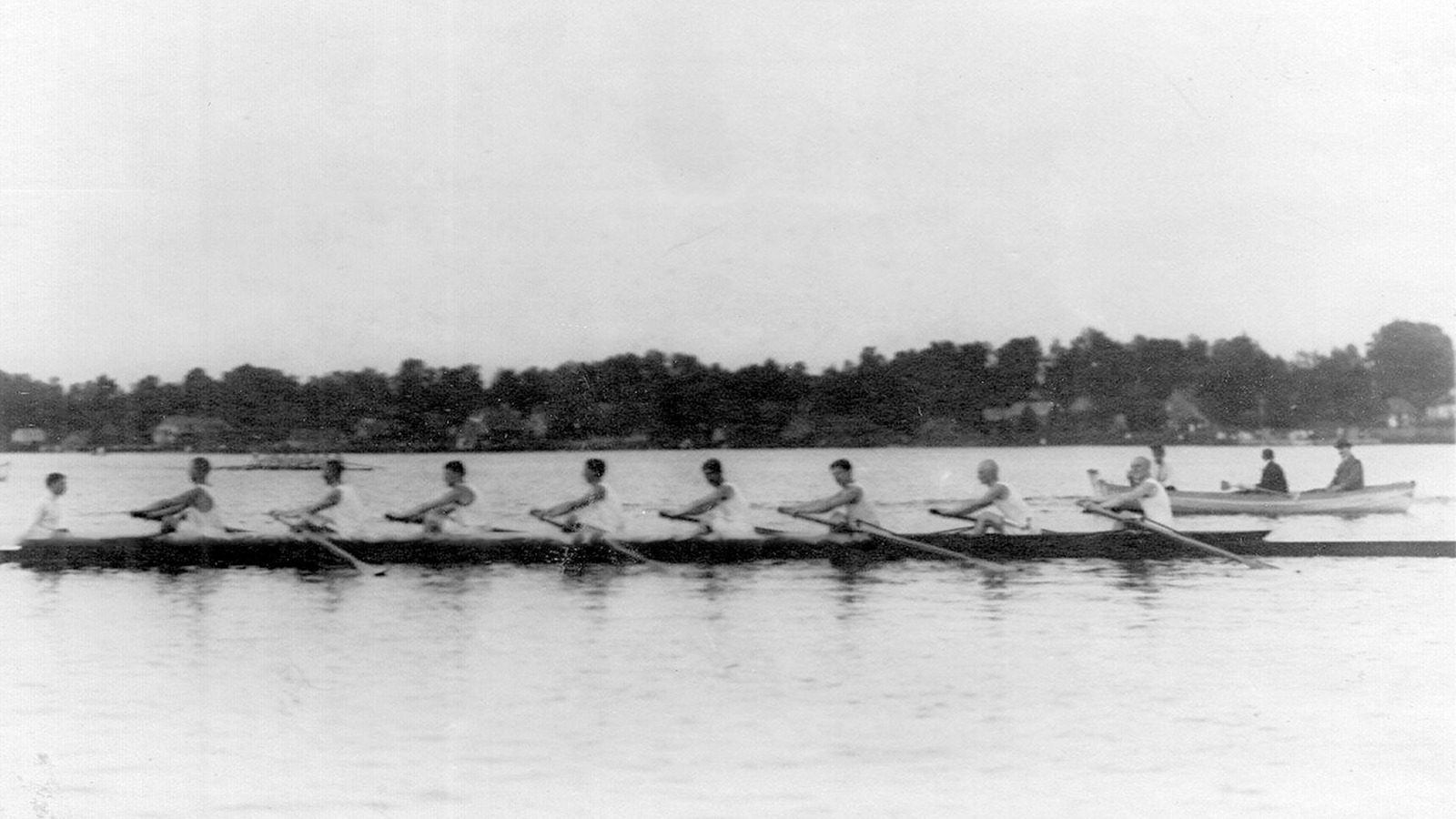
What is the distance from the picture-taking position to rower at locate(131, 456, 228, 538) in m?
13.8

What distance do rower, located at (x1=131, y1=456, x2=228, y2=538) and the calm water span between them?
0.73 meters

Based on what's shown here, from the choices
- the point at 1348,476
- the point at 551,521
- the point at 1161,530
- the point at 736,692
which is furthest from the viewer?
the point at 1348,476

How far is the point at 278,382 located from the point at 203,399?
8.87 feet

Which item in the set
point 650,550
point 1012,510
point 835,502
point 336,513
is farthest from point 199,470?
point 1012,510

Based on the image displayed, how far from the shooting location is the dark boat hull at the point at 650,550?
45.0ft

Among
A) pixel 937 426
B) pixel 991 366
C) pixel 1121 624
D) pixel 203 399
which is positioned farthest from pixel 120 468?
pixel 1121 624

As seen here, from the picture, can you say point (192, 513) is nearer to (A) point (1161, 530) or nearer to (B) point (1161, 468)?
(A) point (1161, 530)

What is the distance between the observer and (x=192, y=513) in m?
13.9

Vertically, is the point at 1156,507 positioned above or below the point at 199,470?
below

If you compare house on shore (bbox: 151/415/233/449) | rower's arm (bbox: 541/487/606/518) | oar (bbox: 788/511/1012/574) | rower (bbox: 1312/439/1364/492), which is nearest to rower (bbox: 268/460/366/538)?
rower's arm (bbox: 541/487/606/518)

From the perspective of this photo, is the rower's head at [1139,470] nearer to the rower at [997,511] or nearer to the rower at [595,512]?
the rower at [997,511]

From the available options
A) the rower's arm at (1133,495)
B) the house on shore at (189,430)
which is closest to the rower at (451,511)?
the rower's arm at (1133,495)

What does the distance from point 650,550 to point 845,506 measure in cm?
207

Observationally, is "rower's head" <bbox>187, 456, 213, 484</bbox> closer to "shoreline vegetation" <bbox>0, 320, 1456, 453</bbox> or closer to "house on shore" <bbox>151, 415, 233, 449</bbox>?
"shoreline vegetation" <bbox>0, 320, 1456, 453</bbox>
